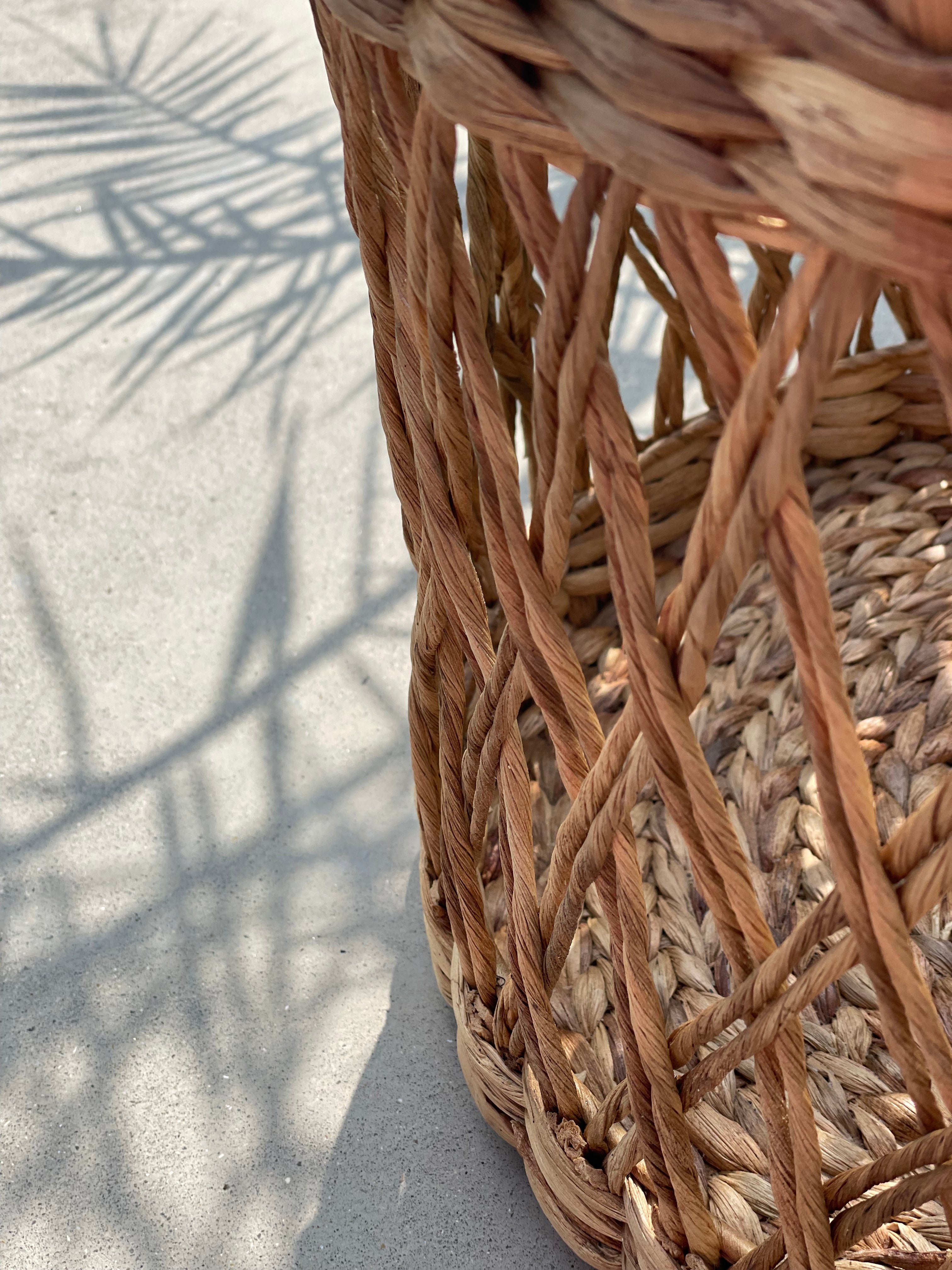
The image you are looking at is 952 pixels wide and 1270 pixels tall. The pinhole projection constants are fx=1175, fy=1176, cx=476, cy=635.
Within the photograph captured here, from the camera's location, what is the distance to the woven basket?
21 cm

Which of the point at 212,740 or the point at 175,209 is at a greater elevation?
the point at 175,209

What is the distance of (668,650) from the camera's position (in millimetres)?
268

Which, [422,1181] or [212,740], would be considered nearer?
[422,1181]

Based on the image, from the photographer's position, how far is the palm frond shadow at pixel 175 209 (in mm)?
1040

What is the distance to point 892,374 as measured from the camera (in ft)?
2.22

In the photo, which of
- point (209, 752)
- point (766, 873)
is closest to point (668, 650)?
point (766, 873)

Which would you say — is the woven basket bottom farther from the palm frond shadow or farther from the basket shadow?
the palm frond shadow

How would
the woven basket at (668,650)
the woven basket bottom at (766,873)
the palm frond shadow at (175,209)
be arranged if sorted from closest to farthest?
1. the woven basket at (668,650)
2. the woven basket bottom at (766,873)
3. the palm frond shadow at (175,209)

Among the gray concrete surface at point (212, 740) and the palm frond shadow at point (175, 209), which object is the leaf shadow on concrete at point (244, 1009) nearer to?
the gray concrete surface at point (212, 740)

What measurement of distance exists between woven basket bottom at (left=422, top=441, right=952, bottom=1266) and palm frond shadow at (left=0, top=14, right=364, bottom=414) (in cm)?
49

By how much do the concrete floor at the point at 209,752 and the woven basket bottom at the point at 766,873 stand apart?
69 mm

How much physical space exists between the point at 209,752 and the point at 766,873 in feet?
1.11

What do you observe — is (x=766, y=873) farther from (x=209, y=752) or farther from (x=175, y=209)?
(x=175, y=209)

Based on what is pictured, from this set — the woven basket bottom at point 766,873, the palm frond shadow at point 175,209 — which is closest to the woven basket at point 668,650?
the woven basket bottom at point 766,873
